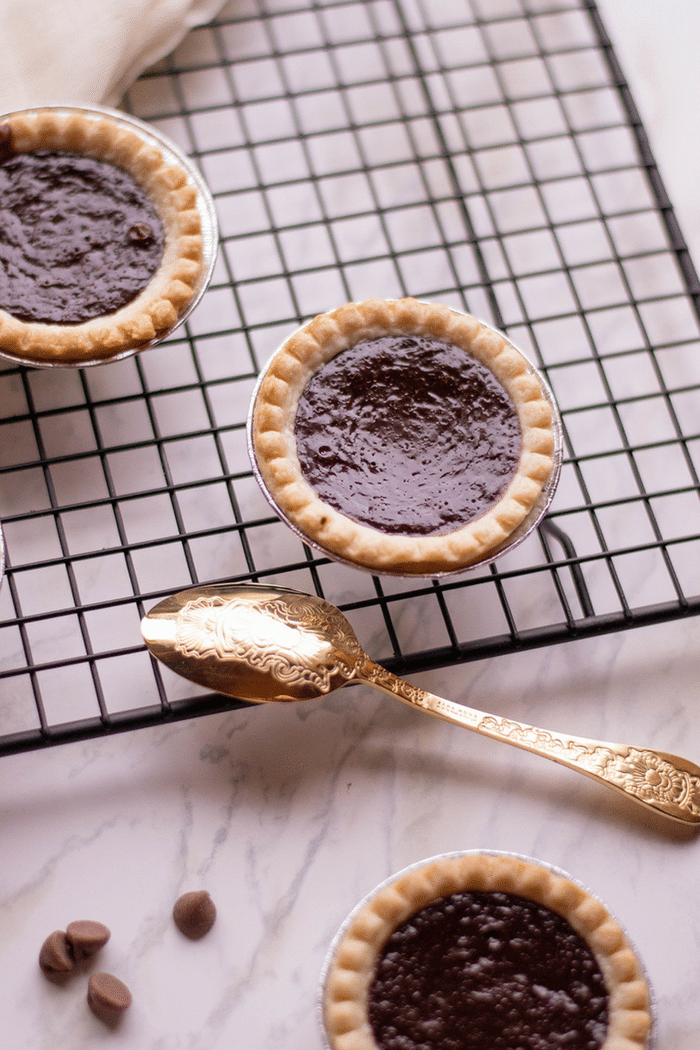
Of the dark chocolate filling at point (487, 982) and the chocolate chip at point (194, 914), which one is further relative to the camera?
the chocolate chip at point (194, 914)

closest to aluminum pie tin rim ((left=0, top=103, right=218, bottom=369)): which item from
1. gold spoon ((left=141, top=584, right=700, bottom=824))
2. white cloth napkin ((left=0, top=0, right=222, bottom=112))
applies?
white cloth napkin ((left=0, top=0, right=222, bottom=112))

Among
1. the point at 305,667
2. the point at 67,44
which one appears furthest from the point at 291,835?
the point at 67,44

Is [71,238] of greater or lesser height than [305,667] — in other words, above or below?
above

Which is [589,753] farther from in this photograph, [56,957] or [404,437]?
[56,957]

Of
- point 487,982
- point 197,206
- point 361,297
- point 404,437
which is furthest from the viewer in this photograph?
point 361,297

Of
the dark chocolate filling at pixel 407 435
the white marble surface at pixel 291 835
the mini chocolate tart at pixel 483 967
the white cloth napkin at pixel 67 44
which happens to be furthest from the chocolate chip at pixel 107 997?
the white cloth napkin at pixel 67 44

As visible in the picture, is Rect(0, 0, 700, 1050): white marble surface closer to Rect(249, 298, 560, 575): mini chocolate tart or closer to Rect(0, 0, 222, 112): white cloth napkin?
Rect(249, 298, 560, 575): mini chocolate tart

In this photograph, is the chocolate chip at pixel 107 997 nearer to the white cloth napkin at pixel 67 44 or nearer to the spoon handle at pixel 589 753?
the spoon handle at pixel 589 753
